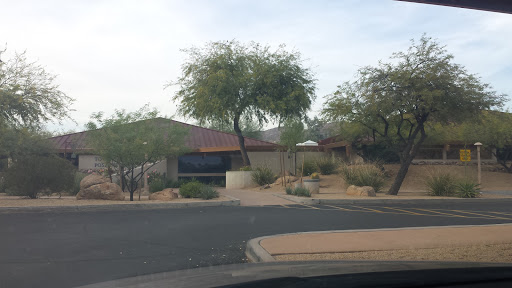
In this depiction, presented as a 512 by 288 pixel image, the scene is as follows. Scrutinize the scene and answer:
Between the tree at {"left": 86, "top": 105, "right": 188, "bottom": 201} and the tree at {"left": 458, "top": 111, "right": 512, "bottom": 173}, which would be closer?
the tree at {"left": 86, "top": 105, "right": 188, "bottom": 201}

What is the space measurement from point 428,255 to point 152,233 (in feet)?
19.2

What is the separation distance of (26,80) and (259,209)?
1126 cm

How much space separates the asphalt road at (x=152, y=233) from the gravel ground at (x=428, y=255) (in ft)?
4.21

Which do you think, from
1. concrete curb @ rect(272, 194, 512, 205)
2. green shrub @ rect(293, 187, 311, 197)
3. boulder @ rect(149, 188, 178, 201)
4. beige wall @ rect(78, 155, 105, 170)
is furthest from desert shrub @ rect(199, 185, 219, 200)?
beige wall @ rect(78, 155, 105, 170)

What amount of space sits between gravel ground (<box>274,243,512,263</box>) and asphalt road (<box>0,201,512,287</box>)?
128 centimetres

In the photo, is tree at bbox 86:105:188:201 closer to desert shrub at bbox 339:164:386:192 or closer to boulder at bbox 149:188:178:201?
boulder at bbox 149:188:178:201

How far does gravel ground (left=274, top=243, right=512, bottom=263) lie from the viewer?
6902 millimetres

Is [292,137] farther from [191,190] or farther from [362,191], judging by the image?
[191,190]

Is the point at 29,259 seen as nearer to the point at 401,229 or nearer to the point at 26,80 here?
the point at 401,229

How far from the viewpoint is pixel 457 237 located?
29.2 feet

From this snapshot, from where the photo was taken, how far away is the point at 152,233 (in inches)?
395

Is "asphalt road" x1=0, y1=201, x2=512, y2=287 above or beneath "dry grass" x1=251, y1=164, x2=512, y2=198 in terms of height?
beneath

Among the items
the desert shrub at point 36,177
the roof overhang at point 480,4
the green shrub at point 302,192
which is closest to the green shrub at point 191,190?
the green shrub at point 302,192

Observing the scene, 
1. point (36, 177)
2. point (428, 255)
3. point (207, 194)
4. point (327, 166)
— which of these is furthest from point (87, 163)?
point (428, 255)
